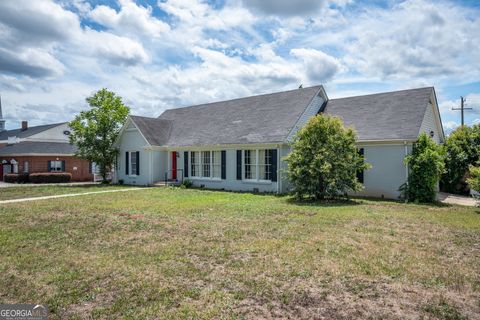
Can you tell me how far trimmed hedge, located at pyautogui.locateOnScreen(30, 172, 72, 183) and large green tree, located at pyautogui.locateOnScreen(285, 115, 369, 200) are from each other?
75.4 feet

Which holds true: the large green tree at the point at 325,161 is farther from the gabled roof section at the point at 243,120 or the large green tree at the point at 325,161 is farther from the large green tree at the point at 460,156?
the large green tree at the point at 460,156

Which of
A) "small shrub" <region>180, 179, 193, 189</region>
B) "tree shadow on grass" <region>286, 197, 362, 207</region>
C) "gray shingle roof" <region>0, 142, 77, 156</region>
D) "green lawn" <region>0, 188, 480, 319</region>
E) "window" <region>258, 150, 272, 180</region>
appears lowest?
"green lawn" <region>0, 188, 480, 319</region>

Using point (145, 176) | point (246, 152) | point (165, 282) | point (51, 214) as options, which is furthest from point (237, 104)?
point (165, 282)

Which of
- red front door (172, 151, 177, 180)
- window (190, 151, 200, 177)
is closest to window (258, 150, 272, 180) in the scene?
window (190, 151, 200, 177)

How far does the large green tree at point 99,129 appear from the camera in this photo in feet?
81.2

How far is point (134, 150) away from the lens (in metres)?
23.8

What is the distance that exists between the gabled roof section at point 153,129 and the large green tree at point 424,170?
15598 mm

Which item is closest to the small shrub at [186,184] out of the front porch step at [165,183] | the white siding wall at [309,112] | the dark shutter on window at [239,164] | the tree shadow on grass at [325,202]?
the front porch step at [165,183]

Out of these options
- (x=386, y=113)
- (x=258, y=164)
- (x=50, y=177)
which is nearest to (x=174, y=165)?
(x=258, y=164)

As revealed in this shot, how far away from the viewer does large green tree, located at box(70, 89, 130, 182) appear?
24.8m

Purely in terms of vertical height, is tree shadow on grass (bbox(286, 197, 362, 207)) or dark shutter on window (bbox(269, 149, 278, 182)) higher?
dark shutter on window (bbox(269, 149, 278, 182))

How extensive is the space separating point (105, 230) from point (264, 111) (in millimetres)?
14010

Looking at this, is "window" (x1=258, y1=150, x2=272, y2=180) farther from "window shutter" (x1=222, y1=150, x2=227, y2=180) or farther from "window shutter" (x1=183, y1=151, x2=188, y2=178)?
"window shutter" (x1=183, y1=151, x2=188, y2=178)

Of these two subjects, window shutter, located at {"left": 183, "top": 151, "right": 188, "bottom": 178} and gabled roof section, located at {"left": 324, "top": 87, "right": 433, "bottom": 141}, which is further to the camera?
window shutter, located at {"left": 183, "top": 151, "right": 188, "bottom": 178}
